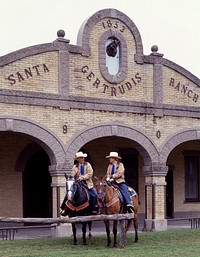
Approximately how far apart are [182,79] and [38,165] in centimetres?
592

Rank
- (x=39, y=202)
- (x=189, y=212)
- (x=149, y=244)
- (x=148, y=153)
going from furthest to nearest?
1. (x=189, y=212)
2. (x=39, y=202)
3. (x=148, y=153)
4. (x=149, y=244)

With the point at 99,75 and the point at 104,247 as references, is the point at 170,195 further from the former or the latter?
the point at 104,247

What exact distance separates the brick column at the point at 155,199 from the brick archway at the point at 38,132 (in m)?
3.36

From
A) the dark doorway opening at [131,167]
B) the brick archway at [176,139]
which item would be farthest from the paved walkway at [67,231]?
the brick archway at [176,139]

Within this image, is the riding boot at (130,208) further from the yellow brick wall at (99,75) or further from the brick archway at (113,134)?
the yellow brick wall at (99,75)

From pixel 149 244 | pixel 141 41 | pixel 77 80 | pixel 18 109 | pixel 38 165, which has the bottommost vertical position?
pixel 149 244

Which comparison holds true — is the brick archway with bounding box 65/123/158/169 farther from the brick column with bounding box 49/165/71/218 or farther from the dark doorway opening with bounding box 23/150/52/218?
the dark doorway opening with bounding box 23/150/52/218

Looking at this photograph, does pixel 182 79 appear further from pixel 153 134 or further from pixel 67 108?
pixel 67 108

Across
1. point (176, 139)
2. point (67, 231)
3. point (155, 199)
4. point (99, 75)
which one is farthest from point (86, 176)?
point (176, 139)

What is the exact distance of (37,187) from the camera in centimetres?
1923

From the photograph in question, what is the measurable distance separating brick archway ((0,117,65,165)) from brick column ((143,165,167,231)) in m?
3.36

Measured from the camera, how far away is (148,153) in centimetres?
1764

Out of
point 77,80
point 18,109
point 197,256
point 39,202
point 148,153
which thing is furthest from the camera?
point 39,202

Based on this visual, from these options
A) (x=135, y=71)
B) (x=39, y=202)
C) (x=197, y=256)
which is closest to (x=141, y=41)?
(x=135, y=71)
